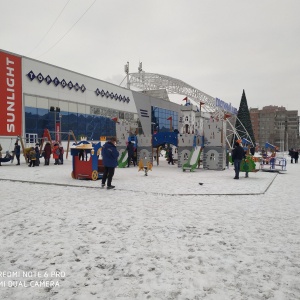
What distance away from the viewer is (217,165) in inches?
695

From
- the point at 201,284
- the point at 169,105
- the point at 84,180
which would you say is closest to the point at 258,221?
the point at 201,284

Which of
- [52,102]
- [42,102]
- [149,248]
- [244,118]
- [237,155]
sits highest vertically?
[244,118]

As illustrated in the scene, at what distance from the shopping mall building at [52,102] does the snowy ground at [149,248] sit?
55.1ft

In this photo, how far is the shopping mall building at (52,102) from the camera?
85.4 feet

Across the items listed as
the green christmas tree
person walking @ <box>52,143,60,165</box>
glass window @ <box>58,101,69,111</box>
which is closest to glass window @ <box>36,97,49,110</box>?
glass window @ <box>58,101,69,111</box>

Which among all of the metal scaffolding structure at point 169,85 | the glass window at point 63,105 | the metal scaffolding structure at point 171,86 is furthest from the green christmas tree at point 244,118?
the glass window at point 63,105

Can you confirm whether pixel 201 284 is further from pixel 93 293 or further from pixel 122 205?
pixel 122 205

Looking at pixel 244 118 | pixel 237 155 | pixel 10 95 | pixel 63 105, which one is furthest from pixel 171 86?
pixel 237 155

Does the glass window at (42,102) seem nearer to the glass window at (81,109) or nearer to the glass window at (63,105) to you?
the glass window at (63,105)

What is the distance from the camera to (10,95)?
2609 centimetres

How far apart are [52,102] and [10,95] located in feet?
17.7

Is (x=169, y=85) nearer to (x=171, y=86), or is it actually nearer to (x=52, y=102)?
(x=171, y=86)

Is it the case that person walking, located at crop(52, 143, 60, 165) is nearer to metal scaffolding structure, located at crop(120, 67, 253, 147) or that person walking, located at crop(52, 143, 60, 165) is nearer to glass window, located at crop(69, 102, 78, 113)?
glass window, located at crop(69, 102, 78, 113)

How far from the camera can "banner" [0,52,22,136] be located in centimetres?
2545
